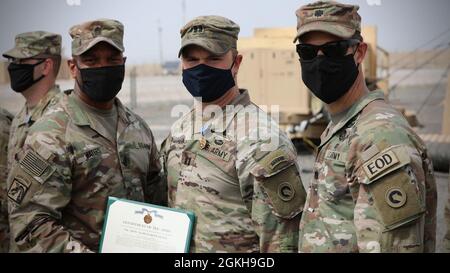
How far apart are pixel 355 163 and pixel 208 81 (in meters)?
0.98

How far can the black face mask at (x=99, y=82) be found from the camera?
298 centimetres

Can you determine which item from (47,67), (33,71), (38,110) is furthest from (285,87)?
(38,110)

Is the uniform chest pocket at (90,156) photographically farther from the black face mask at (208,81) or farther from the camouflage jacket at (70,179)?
the black face mask at (208,81)

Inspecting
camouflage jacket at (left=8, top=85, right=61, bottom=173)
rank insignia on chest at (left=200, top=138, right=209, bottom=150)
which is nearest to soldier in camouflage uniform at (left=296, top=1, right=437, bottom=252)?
rank insignia on chest at (left=200, top=138, right=209, bottom=150)

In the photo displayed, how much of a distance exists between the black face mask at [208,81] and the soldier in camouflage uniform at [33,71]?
1999mm

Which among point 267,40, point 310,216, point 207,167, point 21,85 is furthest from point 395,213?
point 267,40

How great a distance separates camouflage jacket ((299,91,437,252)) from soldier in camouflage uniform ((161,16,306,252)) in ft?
0.63

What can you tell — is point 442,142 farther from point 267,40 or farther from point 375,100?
point 375,100

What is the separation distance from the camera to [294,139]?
41.5ft

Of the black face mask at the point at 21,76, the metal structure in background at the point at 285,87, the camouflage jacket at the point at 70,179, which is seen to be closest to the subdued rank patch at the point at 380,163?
the camouflage jacket at the point at 70,179

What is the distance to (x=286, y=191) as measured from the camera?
8.19ft

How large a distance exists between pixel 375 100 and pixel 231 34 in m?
0.92

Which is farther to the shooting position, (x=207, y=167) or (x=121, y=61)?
(x=121, y=61)
